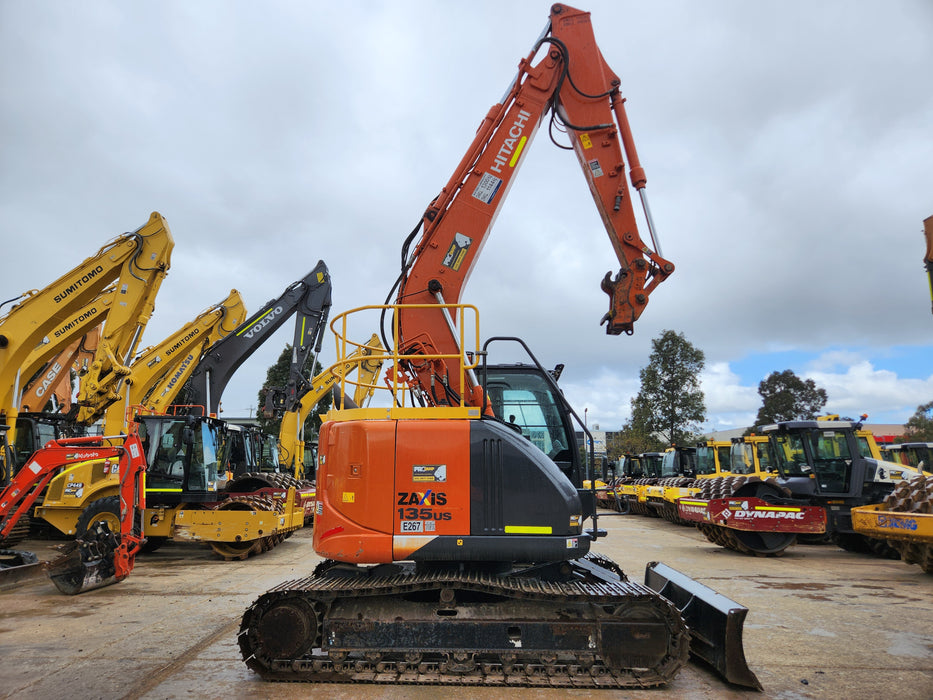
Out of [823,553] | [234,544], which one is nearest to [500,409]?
[234,544]

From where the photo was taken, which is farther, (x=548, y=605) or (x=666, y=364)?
(x=666, y=364)

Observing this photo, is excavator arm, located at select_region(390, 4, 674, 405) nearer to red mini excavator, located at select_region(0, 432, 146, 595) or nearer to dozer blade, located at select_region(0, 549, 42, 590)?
red mini excavator, located at select_region(0, 432, 146, 595)

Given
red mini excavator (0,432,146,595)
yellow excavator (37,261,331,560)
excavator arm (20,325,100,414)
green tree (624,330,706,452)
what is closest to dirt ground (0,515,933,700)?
red mini excavator (0,432,146,595)

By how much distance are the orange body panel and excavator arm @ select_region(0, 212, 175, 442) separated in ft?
31.9

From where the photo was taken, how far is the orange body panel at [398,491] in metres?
Result: 4.66

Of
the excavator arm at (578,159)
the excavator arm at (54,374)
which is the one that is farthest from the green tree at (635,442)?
the excavator arm at (578,159)

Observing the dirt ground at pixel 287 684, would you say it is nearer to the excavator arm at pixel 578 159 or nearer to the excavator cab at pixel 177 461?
the excavator cab at pixel 177 461

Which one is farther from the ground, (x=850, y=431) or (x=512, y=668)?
(x=850, y=431)

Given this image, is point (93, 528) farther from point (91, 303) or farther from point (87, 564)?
point (91, 303)

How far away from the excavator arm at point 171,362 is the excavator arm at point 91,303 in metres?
0.89

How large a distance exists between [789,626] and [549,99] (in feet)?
21.4

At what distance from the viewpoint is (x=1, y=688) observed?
456cm

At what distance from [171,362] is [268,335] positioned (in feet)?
A: 7.84

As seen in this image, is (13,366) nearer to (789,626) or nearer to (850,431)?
(789,626)
